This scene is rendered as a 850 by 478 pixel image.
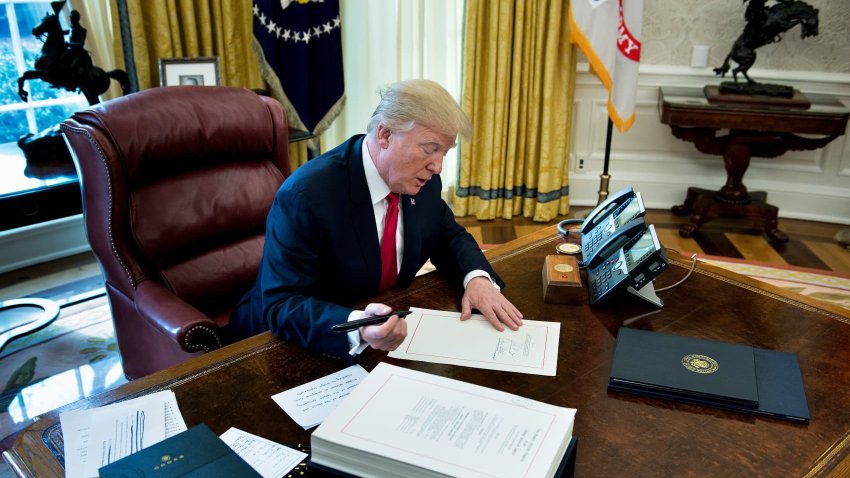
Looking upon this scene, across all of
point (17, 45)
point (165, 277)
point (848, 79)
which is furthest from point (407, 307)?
point (848, 79)

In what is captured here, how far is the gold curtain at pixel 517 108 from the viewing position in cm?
384

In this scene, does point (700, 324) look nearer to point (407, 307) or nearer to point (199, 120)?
point (407, 307)

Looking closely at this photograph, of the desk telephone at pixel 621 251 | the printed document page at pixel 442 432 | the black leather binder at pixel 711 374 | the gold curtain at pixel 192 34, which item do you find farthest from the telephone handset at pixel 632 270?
the gold curtain at pixel 192 34

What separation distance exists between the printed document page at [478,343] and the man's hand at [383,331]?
48 mm

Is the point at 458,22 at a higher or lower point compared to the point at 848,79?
higher

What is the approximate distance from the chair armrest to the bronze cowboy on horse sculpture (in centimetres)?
307

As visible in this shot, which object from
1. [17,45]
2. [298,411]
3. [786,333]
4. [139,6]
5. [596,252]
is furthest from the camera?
[17,45]

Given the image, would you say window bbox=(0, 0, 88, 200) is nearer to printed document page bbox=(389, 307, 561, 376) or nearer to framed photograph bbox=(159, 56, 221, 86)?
framed photograph bbox=(159, 56, 221, 86)

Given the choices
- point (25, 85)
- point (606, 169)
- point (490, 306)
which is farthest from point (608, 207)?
point (25, 85)

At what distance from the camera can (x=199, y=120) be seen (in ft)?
6.79

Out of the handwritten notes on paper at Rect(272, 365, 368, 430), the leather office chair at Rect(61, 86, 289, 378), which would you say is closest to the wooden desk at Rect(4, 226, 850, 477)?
the handwritten notes on paper at Rect(272, 365, 368, 430)

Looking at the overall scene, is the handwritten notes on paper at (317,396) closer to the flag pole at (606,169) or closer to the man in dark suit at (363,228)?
the man in dark suit at (363,228)

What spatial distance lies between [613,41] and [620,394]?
9.01 feet

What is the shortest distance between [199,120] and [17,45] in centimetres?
185
